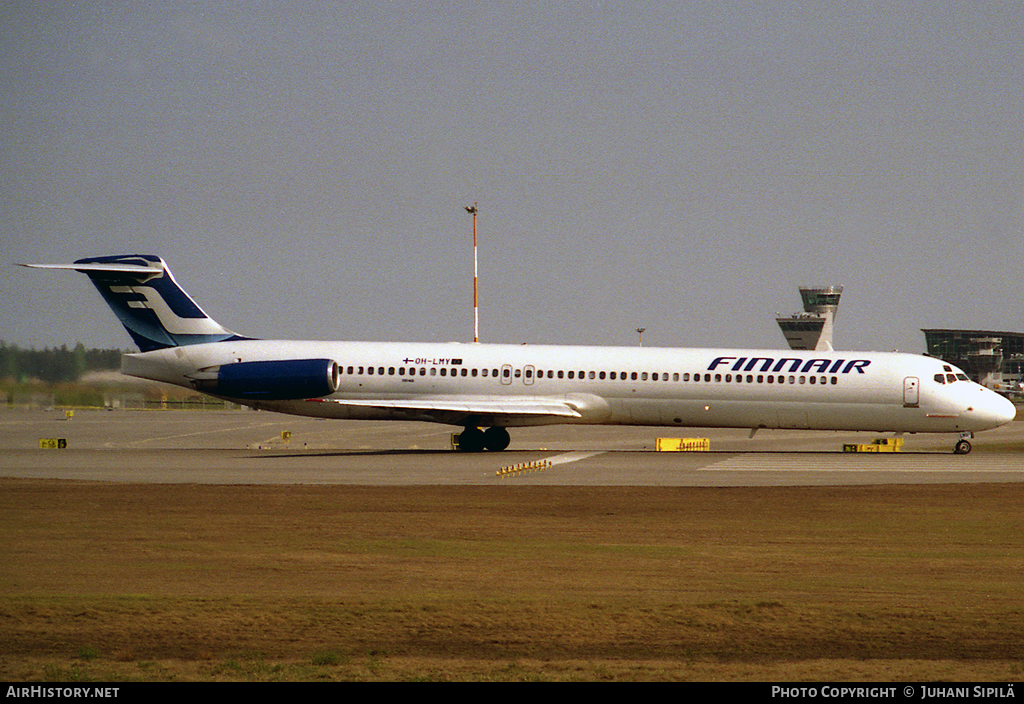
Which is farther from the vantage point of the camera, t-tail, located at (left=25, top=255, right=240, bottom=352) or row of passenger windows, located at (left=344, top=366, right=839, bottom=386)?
t-tail, located at (left=25, top=255, right=240, bottom=352)

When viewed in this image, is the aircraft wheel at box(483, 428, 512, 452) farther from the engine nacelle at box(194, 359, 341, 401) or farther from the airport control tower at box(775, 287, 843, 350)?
the airport control tower at box(775, 287, 843, 350)

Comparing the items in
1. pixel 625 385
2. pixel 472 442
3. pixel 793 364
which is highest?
pixel 793 364

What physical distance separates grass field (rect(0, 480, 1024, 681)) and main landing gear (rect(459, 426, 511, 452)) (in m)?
17.0

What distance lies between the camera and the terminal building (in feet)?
544

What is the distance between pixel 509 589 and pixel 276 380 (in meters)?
27.4

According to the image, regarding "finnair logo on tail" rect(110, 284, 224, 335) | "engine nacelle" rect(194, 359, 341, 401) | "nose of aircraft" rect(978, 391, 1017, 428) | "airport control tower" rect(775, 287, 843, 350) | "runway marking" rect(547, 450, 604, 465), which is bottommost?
"runway marking" rect(547, 450, 604, 465)

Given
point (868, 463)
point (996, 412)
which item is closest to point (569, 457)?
point (868, 463)

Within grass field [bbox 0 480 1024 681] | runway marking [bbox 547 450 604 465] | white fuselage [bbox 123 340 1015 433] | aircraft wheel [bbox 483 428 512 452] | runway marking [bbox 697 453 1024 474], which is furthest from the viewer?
aircraft wheel [bbox 483 428 512 452]

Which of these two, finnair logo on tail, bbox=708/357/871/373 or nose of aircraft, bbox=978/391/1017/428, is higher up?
finnair logo on tail, bbox=708/357/871/373

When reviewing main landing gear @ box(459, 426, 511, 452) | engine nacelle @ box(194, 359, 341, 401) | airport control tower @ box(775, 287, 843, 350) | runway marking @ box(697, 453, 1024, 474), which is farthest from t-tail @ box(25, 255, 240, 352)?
airport control tower @ box(775, 287, 843, 350)

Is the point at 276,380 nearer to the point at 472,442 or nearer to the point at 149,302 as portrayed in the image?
the point at 149,302

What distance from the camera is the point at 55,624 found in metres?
12.7

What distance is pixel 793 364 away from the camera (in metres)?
40.3

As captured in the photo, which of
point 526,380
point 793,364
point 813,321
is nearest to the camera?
point 793,364
